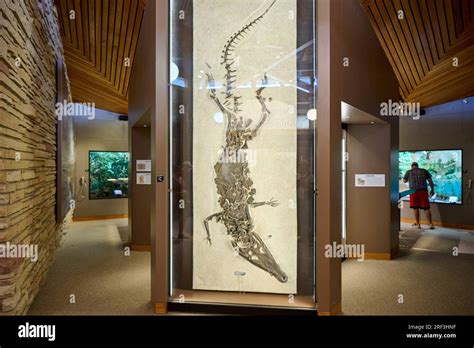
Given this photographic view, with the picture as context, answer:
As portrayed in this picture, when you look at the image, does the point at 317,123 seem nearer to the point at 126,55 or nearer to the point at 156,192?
the point at 156,192

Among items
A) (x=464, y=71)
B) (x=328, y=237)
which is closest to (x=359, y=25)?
(x=328, y=237)

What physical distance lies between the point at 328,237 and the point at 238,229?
95 centimetres

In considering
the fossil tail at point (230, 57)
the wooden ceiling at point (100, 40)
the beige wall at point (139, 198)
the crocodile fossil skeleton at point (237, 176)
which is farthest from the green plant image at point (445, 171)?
the fossil tail at point (230, 57)

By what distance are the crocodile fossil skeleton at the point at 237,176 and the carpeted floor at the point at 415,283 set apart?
1287 millimetres

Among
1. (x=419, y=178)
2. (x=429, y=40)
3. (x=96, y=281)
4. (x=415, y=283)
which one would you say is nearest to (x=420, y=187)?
(x=419, y=178)

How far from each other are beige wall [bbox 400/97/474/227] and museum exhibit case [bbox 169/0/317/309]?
8.47 metres

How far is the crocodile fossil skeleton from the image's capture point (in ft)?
14.1

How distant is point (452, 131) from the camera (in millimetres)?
11172

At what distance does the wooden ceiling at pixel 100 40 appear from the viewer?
7.27 m

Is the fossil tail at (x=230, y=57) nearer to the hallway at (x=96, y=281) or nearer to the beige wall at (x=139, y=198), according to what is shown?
the hallway at (x=96, y=281)

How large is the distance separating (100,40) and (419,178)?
8.41m

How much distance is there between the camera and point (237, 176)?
171 inches

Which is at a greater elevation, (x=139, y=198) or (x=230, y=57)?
(x=230, y=57)

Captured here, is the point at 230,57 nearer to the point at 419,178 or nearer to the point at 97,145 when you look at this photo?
the point at 419,178
